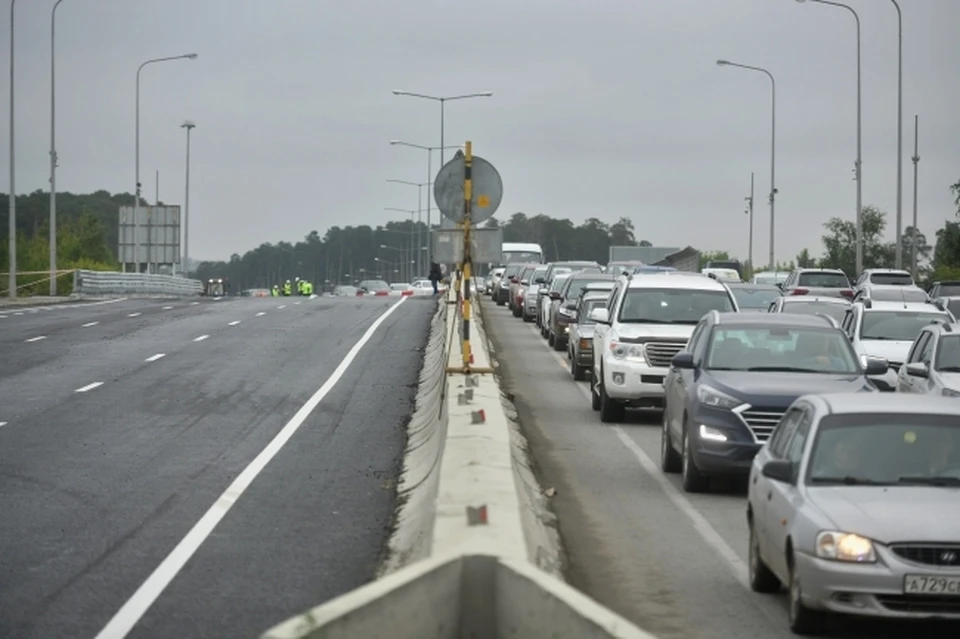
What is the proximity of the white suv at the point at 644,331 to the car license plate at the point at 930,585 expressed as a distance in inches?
528

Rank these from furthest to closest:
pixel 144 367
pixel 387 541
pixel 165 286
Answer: pixel 165 286
pixel 144 367
pixel 387 541

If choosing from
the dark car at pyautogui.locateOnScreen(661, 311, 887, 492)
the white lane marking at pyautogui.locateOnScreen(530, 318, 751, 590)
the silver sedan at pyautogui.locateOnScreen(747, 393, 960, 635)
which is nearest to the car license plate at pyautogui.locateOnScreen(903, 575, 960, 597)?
the silver sedan at pyautogui.locateOnScreen(747, 393, 960, 635)

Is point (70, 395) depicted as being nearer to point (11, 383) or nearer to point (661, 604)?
point (11, 383)

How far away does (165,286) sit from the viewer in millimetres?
82250

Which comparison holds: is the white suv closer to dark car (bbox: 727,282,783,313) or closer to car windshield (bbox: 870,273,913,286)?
dark car (bbox: 727,282,783,313)

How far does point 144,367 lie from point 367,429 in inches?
374

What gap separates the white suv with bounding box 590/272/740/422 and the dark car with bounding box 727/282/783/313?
1223 centimetres

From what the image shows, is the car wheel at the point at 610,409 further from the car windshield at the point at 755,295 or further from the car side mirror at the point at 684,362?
the car windshield at the point at 755,295

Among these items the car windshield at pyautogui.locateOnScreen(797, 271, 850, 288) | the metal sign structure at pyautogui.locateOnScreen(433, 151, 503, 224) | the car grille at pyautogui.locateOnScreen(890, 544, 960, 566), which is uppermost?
the metal sign structure at pyautogui.locateOnScreen(433, 151, 503, 224)

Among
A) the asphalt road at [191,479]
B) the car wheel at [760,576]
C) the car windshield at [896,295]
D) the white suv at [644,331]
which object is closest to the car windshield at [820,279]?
the car windshield at [896,295]

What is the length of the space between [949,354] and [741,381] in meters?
4.23

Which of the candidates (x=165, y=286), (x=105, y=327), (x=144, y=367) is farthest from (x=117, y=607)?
(x=165, y=286)

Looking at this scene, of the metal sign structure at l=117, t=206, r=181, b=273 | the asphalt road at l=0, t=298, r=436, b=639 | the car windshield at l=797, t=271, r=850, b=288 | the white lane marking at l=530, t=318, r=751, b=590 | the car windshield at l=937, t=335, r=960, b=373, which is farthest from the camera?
the metal sign structure at l=117, t=206, r=181, b=273

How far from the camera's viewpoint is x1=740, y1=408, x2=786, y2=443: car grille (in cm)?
1576
